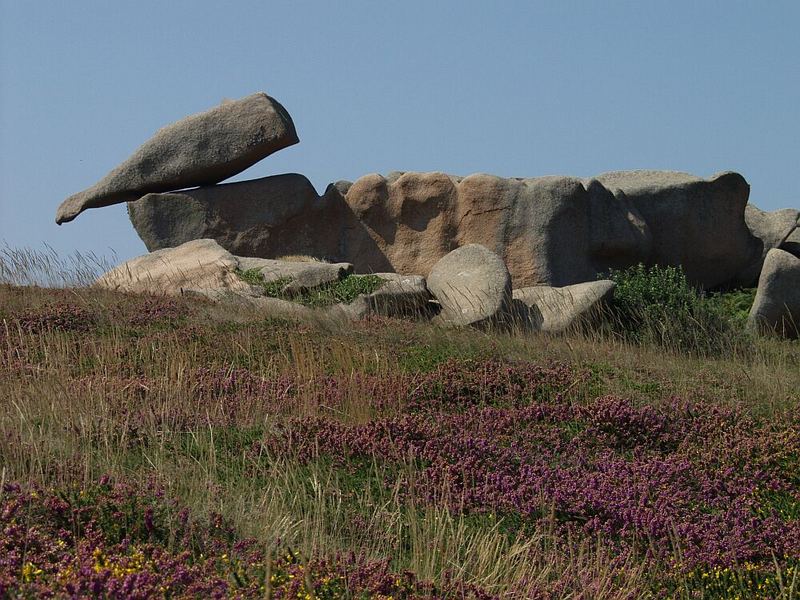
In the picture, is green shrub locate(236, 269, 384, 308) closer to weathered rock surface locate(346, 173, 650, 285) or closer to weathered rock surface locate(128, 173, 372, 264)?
weathered rock surface locate(128, 173, 372, 264)

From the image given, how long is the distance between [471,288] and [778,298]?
21.4ft

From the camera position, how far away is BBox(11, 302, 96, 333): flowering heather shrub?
13023 millimetres

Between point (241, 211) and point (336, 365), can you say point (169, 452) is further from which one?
point (241, 211)

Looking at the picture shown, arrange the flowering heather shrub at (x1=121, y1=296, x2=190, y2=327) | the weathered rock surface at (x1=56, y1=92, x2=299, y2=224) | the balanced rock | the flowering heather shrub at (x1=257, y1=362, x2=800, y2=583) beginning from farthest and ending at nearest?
the balanced rock < the weathered rock surface at (x1=56, y1=92, x2=299, y2=224) < the flowering heather shrub at (x1=121, y1=296, x2=190, y2=327) < the flowering heather shrub at (x1=257, y1=362, x2=800, y2=583)

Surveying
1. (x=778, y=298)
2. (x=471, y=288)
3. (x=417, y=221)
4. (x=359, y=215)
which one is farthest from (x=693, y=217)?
(x=471, y=288)

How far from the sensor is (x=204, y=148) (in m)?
20.1

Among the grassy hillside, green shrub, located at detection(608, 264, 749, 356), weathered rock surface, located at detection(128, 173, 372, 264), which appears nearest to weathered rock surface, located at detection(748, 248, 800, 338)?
green shrub, located at detection(608, 264, 749, 356)

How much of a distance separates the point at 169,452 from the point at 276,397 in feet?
7.07

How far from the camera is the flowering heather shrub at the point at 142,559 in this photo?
182 inches

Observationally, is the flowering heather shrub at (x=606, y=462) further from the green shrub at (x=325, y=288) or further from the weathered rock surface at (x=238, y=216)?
the weathered rock surface at (x=238, y=216)

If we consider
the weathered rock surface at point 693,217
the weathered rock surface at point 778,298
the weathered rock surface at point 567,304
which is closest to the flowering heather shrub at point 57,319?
the weathered rock surface at point 567,304

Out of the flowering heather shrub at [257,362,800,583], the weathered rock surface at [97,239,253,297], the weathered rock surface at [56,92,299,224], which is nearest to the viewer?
the flowering heather shrub at [257,362,800,583]

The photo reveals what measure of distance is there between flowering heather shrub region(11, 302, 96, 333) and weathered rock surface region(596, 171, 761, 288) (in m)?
12.3

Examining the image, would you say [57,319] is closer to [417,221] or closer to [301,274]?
[301,274]
